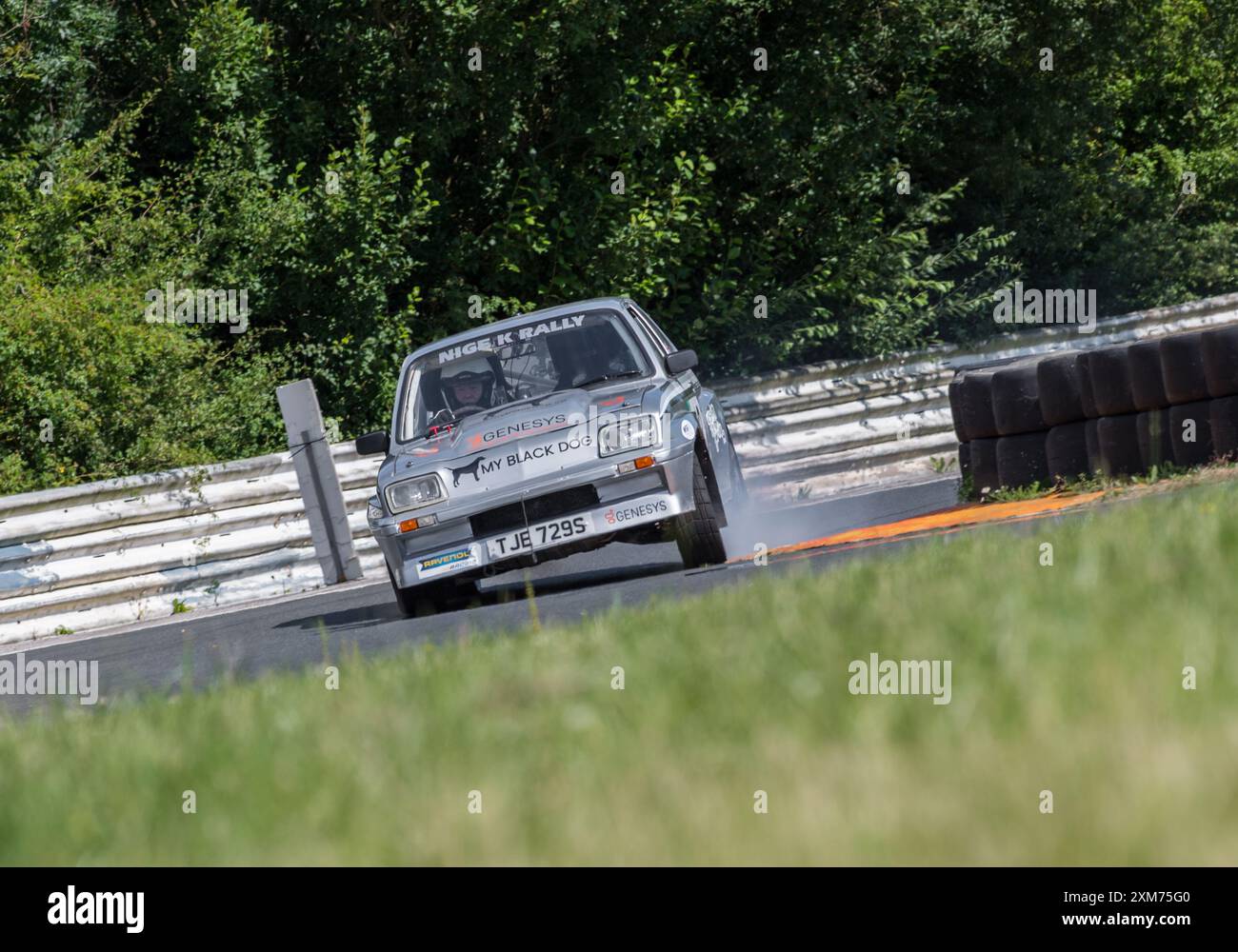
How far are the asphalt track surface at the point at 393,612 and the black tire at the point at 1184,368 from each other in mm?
2177

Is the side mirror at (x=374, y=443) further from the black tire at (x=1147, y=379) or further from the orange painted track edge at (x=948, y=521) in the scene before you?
the black tire at (x=1147, y=379)

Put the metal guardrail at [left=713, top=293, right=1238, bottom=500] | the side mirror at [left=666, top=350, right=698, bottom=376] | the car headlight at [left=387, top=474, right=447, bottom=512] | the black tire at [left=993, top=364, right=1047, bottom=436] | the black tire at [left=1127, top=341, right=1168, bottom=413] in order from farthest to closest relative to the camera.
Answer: the metal guardrail at [left=713, top=293, right=1238, bottom=500], the black tire at [left=993, top=364, right=1047, bottom=436], the black tire at [left=1127, top=341, right=1168, bottom=413], the side mirror at [left=666, top=350, right=698, bottom=376], the car headlight at [left=387, top=474, right=447, bottom=512]

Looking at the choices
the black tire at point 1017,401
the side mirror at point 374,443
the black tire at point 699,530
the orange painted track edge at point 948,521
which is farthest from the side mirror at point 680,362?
the black tire at point 1017,401

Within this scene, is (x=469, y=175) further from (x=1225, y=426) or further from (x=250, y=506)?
(x=1225, y=426)

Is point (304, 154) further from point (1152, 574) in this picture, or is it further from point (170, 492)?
point (1152, 574)

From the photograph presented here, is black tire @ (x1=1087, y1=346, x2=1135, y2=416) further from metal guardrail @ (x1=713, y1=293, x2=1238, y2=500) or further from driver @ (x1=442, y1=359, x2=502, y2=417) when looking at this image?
metal guardrail @ (x1=713, y1=293, x2=1238, y2=500)

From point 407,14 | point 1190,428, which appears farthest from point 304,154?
point 1190,428

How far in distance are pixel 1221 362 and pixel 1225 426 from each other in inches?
16.0

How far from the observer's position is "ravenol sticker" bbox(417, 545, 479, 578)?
902cm

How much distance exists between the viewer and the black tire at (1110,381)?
35.1 ft

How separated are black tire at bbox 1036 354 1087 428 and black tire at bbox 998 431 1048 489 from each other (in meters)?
0.19

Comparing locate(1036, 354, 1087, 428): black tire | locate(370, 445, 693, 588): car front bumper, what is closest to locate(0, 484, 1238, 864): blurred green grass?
locate(370, 445, 693, 588): car front bumper
